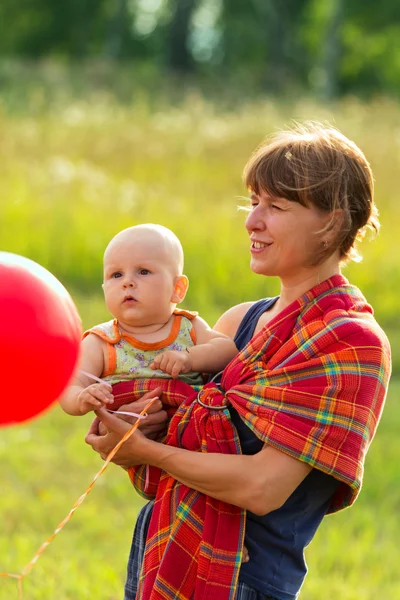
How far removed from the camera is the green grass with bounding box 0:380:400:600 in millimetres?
4793

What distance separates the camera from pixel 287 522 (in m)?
2.49

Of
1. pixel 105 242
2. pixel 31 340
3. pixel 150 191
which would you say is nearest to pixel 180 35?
pixel 150 191

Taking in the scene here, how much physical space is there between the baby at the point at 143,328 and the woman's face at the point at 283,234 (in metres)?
0.25

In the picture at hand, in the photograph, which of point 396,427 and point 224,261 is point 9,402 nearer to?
point 396,427

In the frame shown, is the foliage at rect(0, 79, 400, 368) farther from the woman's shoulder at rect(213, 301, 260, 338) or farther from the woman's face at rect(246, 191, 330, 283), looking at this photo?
the woman's face at rect(246, 191, 330, 283)

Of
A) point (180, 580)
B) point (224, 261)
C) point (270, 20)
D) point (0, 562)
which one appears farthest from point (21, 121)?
point (270, 20)

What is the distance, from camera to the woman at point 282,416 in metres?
2.40

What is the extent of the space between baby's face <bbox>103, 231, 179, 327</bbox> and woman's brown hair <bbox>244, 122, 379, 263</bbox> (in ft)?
0.93

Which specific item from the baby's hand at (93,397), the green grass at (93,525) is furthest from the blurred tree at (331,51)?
the baby's hand at (93,397)

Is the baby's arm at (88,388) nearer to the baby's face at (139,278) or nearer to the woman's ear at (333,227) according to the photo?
the baby's face at (139,278)

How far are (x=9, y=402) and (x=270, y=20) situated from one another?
35639mm

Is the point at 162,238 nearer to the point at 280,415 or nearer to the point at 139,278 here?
the point at 139,278

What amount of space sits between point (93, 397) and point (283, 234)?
22.9 inches

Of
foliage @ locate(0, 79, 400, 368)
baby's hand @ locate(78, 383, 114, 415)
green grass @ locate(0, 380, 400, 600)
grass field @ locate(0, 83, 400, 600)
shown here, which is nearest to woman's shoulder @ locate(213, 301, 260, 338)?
baby's hand @ locate(78, 383, 114, 415)
